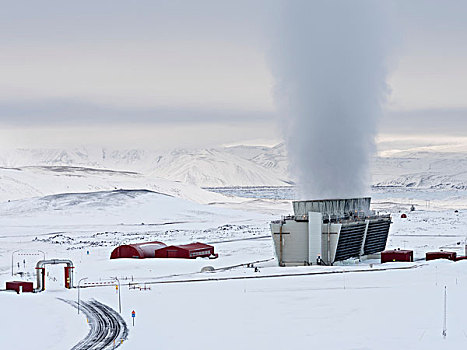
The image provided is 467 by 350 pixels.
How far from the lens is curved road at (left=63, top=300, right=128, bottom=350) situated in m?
46.9

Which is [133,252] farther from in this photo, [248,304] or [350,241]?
[248,304]

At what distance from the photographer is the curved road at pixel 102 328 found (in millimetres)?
46875

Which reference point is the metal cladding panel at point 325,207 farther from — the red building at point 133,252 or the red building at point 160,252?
the red building at point 133,252

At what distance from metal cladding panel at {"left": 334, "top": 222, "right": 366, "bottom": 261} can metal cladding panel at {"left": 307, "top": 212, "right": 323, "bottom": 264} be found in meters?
2.49

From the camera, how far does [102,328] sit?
52.0 m

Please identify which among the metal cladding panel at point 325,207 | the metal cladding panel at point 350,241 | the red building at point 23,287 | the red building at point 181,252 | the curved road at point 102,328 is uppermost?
the metal cladding panel at point 325,207

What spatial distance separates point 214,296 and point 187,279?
13050 millimetres

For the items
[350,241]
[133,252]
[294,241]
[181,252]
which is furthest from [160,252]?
[350,241]

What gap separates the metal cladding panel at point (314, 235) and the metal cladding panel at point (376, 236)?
37.4ft

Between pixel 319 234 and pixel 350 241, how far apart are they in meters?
6.12

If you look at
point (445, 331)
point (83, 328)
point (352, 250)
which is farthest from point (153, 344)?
point (352, 250)

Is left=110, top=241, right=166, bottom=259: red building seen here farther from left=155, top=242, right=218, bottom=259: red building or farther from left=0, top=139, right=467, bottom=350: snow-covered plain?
left=0, top=139, right=467, bottom=350: snow-covered plain

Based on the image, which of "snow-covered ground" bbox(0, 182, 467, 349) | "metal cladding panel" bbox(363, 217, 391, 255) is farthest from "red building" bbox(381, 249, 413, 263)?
"metal cladding panel" bbox(363, 217, 391, 255)

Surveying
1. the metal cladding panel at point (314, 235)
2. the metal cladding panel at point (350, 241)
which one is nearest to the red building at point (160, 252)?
the metal cladding panel at point (314, 235)
